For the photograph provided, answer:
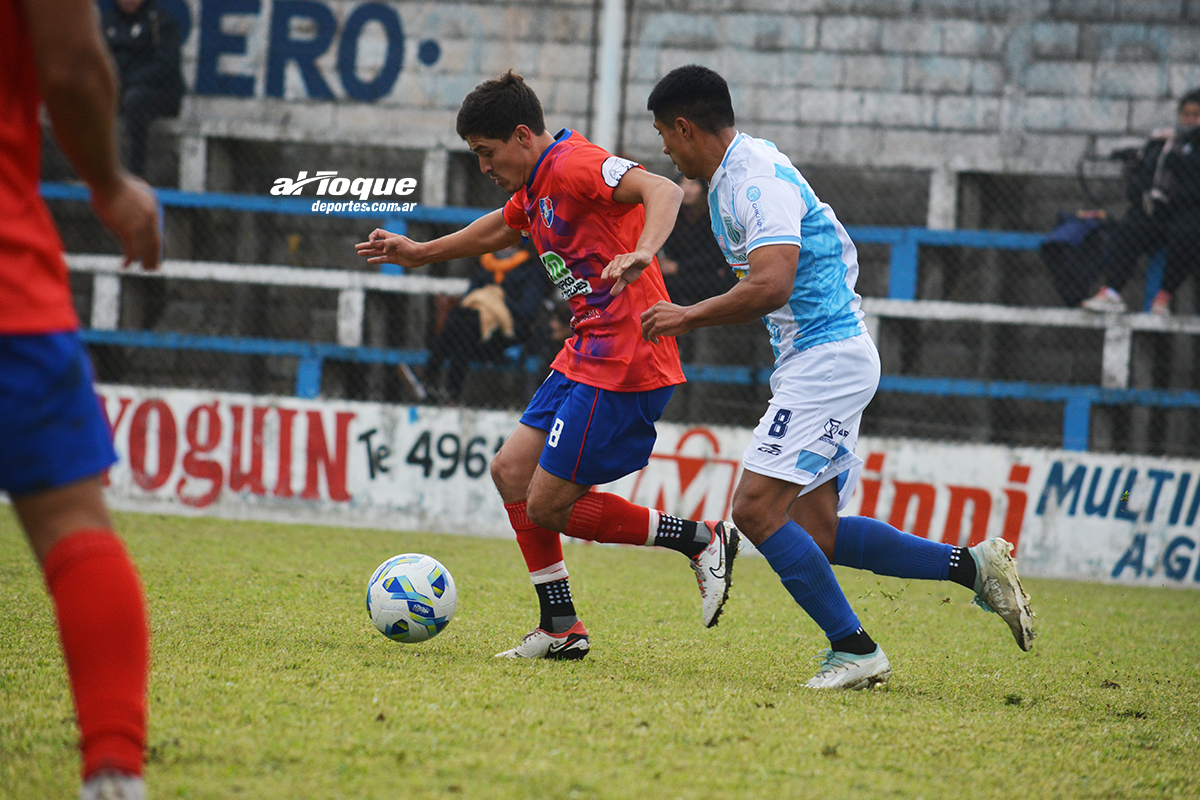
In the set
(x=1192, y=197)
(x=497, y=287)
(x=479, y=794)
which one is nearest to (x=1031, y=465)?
(x=1192, y=197)

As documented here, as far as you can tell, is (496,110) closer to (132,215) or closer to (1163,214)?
(132,215)

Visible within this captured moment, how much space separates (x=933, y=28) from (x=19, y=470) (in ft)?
36.6

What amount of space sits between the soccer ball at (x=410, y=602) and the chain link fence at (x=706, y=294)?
187 inches

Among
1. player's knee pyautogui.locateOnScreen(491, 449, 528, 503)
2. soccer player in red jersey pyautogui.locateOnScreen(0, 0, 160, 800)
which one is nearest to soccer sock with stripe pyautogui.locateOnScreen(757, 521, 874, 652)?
player's knee pyautogui.locateOnScreen(491, 449, 528, 503)

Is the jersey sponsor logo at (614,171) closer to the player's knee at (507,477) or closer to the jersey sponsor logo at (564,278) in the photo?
the jersey sponsor logo at (564,278)

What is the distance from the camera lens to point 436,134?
10609mm

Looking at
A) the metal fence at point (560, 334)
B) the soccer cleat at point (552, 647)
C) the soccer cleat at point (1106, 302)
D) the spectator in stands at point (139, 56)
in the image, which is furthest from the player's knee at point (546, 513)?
the spectator in stands at point (139, 56)

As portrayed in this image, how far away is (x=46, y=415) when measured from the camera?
2051 millimetres

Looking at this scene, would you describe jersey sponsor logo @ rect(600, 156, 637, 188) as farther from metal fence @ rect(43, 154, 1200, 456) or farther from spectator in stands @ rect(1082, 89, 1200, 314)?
spectator in stands @ rect(1082, 89, 1200, 314)

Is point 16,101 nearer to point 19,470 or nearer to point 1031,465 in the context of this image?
point 19,470

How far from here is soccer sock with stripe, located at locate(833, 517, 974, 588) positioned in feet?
13.4

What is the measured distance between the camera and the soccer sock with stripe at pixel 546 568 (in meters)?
4.18

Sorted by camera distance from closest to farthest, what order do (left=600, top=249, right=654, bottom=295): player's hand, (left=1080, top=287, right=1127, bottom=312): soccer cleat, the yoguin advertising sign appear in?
(left=600, top=249, right=654, bottom=295): player's hand, the yoguin advertising sign, (left=1080, top=287, right=1127, bottom=312): soccer cleat

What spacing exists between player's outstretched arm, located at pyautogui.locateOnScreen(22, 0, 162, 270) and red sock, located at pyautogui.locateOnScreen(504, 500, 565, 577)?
220 centimetres
